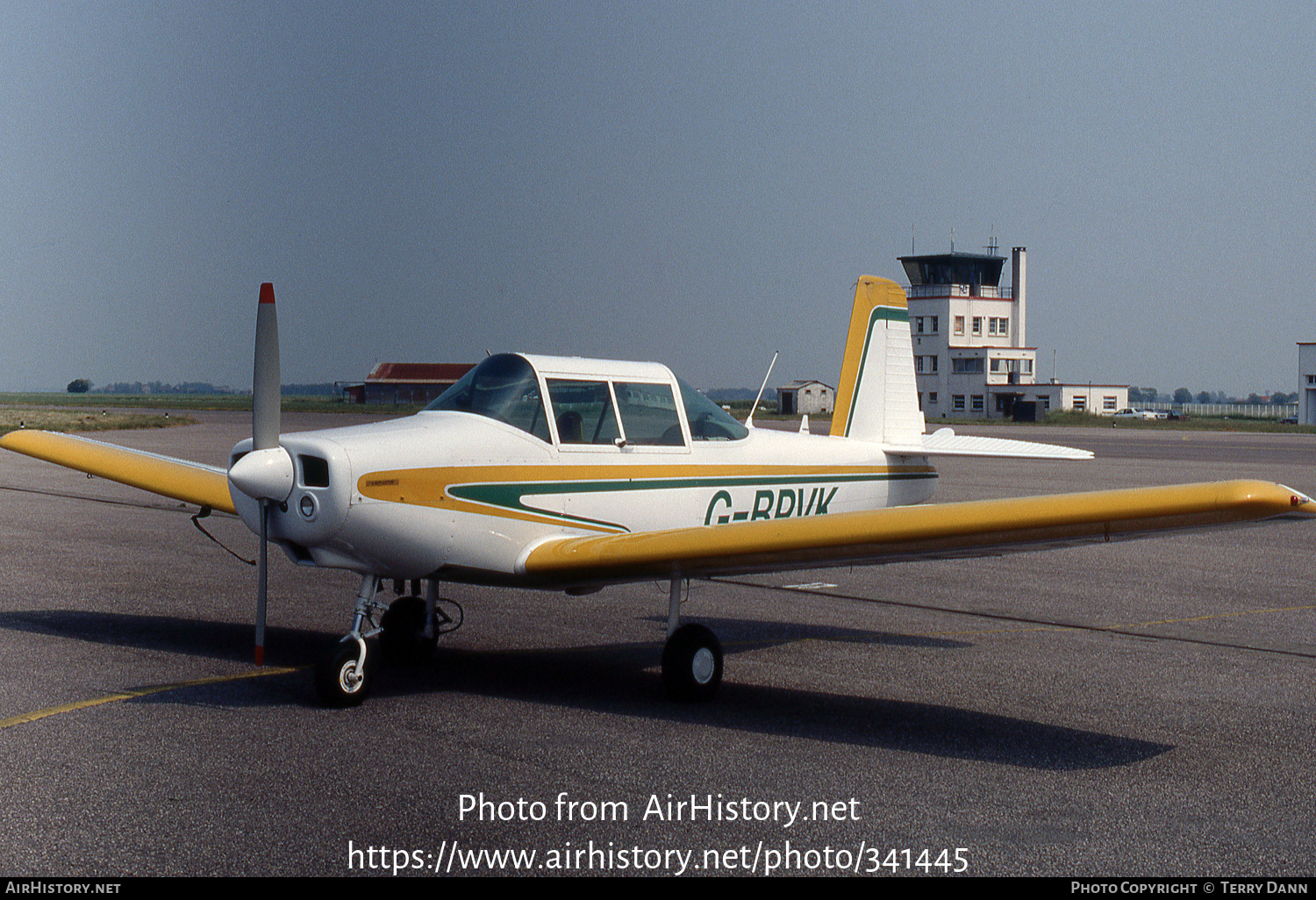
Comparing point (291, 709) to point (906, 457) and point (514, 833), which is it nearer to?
point (514, 833)

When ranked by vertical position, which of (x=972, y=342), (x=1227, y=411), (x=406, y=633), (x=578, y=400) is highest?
(x=972, y=342)

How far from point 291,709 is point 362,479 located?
4.47ft

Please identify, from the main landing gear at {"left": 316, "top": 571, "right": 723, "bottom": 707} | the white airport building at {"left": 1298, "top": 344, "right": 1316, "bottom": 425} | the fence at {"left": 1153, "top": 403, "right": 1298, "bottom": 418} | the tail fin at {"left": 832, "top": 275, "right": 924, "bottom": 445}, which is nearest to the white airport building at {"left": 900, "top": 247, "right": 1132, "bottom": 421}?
the white airport building at {"left": 1298, "top": 344, "right": 1316, "bottom": 425}

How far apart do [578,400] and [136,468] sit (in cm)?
440

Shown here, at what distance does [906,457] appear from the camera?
10602 mm

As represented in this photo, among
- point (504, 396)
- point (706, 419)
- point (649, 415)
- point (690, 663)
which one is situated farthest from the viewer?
point (706, 419)

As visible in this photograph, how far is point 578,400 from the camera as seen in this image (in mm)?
7906

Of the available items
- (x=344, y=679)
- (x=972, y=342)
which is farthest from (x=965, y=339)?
(x=344, y=679)

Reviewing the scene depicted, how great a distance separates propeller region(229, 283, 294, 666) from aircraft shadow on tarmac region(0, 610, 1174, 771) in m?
0.89

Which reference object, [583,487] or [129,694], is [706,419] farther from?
[129,694]

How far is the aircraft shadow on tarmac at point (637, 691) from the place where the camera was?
636cm

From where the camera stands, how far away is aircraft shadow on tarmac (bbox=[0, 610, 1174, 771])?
636 cm

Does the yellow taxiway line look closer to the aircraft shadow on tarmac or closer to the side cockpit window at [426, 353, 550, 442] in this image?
the aircraft shadow on tarmac
